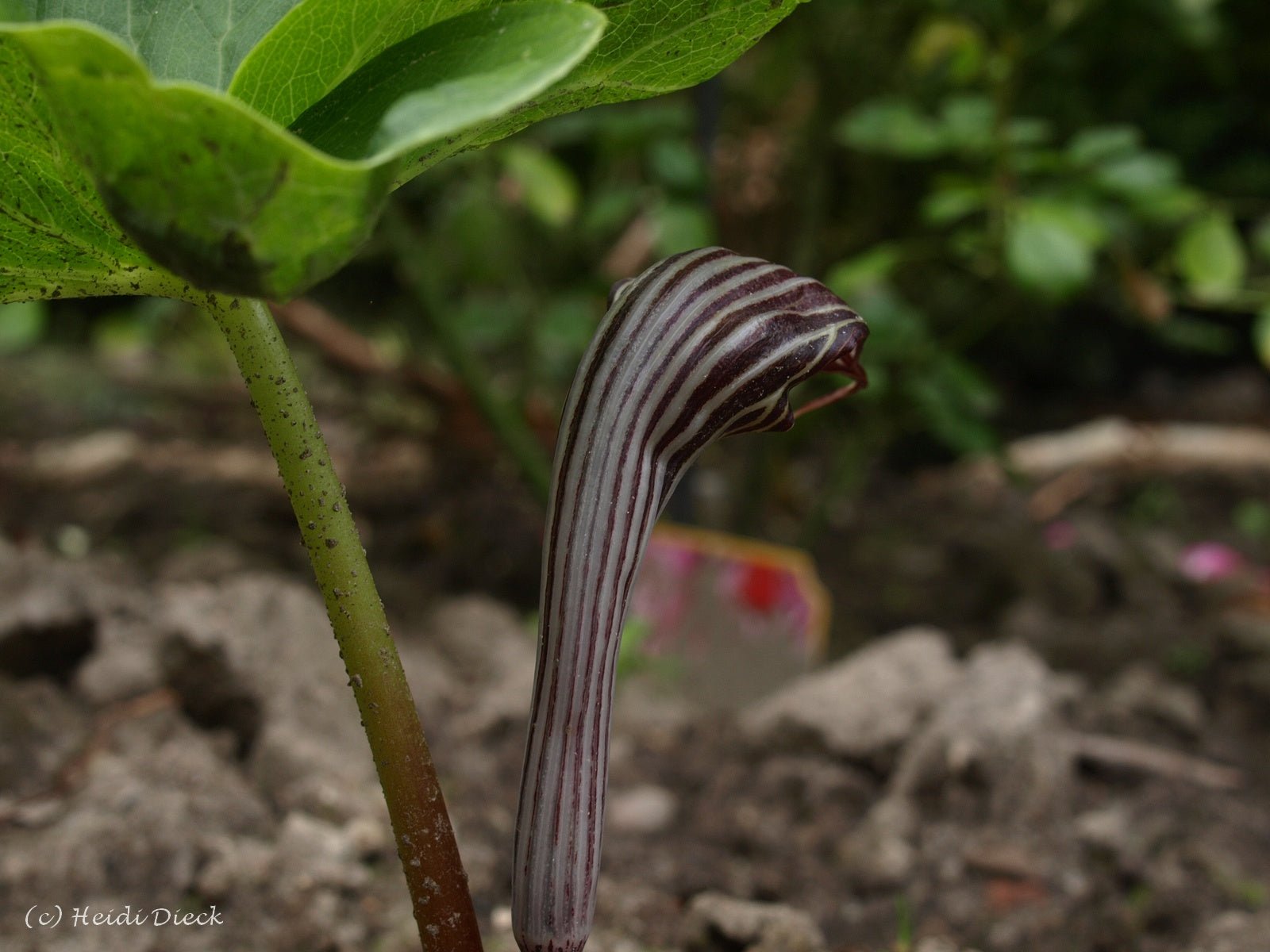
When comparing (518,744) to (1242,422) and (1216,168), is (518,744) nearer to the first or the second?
(1242,422)

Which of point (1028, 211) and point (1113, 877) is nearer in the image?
point (1113, 877)

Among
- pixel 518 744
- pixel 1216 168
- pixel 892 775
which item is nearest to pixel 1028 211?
pixel 892 775

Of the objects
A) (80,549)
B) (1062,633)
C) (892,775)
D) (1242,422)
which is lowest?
(1242,422)

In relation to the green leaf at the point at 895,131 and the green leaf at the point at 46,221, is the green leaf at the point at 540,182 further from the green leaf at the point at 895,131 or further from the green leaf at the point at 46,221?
the green leaf at the point at 46,221

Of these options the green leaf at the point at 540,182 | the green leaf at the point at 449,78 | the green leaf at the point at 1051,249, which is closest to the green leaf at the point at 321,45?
the green leaf at the point at 449,78

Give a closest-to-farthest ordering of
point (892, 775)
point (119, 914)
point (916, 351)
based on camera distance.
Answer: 1. point (119, 914)
2. point (892, 775)
3. point (916, 351)

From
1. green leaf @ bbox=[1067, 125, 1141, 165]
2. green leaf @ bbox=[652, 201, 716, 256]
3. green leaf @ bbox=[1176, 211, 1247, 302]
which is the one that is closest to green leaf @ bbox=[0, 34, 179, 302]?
green leaf @ bbox=[652, 201, 716, 256]

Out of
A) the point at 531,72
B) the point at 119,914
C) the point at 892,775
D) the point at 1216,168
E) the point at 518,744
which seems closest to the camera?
the point at 531,72
